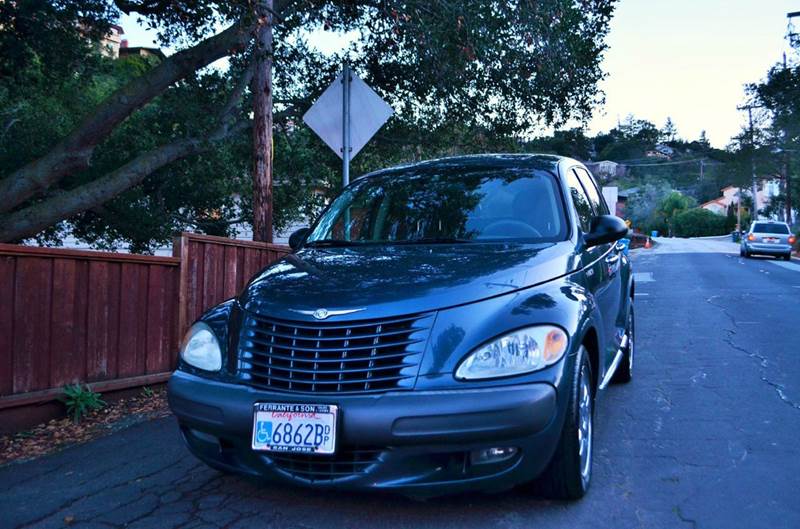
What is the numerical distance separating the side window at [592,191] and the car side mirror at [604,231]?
980 millimetres

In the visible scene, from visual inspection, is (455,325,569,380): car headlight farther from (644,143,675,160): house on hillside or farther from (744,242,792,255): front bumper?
(644,143,675,160): house on hillside

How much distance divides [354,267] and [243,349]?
74 cm

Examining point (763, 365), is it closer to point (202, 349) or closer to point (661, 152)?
point (202, 349)

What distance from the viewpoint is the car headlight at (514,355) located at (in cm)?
311

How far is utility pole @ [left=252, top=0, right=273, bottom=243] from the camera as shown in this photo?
8.35 meters

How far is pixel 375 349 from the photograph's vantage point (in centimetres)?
319

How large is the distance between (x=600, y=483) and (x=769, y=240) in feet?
97.2

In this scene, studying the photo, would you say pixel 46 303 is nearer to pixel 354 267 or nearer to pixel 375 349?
pixel 354 267

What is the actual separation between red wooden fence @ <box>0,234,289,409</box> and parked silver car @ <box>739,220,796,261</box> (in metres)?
27.9

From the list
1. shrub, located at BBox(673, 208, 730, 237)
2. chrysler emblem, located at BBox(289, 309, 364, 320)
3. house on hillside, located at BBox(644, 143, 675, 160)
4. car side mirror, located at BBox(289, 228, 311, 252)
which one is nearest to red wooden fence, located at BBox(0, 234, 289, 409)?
car side mirror, located at BBox(289, 228, 311, 252)

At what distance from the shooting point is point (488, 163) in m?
4.91

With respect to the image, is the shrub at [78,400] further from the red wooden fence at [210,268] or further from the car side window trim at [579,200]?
the car side window trim at [579,200]

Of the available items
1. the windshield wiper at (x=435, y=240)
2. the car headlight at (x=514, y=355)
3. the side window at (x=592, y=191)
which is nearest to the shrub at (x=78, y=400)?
the windshield wiper at (x=435, y=240)

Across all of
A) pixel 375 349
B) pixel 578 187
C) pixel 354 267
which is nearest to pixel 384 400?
pixel 375 349
